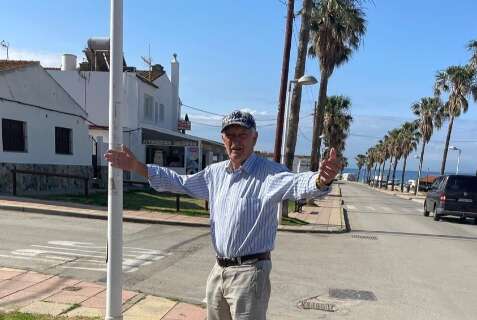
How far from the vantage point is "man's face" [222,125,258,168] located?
10.9 feet

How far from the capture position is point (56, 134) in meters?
22.0

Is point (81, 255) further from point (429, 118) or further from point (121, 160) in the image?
point (429, 118)

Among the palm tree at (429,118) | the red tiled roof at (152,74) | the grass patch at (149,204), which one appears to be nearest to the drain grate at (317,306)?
the grass patch at (149,204)

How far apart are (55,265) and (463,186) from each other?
17171mm

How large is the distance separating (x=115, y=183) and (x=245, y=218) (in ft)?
5.41

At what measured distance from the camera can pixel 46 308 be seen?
5.61 meters

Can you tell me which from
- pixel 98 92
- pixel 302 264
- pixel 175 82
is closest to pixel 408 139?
pixel 175 82

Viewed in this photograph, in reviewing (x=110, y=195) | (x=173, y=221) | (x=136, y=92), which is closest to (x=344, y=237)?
(x=173, y=221)

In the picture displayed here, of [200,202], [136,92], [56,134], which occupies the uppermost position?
→ [136,92]

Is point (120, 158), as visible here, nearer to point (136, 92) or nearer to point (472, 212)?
point (472, 212)

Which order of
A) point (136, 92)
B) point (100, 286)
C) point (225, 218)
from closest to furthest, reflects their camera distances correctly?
point (225, 218), point (100, 286), point (136, 92)

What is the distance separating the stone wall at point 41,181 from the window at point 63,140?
710mm

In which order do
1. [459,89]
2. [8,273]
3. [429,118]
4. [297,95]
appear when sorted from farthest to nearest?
[429,118], [459,89], [297,95], [8,273]

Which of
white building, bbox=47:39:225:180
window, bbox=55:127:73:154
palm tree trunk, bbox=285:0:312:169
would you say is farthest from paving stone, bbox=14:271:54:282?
white building, bbox=47:39:225:180
